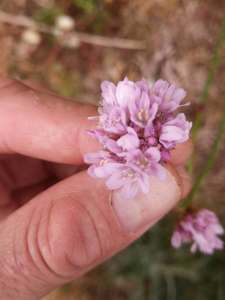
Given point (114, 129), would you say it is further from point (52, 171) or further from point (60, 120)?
point (52, 171)

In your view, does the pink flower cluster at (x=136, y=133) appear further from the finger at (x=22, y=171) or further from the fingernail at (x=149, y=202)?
the finger at (x=22, y=171)

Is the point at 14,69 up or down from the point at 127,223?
up

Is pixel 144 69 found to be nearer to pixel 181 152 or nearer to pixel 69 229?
pixel 181 152

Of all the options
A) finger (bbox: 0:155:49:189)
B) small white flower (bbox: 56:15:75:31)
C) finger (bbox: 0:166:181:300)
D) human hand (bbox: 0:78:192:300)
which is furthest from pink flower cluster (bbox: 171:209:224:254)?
small white flower (bbox: 56:15:75:31)

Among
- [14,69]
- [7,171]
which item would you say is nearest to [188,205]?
[7,171]

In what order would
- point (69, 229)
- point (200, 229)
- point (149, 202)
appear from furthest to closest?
point (200, 229) → point (149, 202) → point (69, 229)

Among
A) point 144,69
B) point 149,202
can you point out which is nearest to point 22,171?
point 149,202

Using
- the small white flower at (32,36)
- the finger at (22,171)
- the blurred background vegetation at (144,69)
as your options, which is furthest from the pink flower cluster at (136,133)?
the small white flower at (32,36)
